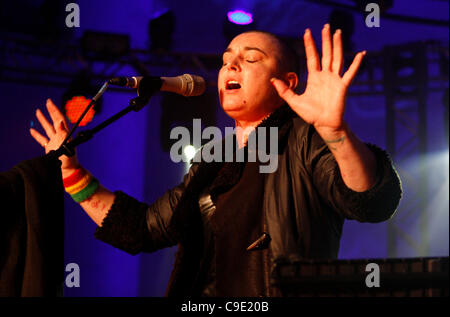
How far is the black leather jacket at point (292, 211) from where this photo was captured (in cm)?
180

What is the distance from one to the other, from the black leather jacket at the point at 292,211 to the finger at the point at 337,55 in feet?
1.00

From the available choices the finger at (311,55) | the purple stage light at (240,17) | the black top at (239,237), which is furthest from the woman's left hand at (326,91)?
the purple stage light at (240,17)

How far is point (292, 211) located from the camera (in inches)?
83.0

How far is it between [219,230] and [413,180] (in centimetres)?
607

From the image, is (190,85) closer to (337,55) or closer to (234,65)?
(234,65)

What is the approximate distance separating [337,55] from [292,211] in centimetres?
65

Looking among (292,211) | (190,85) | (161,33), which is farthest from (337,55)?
(161,33)

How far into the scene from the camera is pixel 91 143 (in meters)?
7.52

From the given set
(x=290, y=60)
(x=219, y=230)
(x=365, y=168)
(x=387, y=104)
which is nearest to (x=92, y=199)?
(x=219, y=230)

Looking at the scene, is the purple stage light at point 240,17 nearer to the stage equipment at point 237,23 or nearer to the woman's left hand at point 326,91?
the stage equipment at point 237,23

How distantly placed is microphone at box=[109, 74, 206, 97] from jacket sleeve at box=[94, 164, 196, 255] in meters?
0.49

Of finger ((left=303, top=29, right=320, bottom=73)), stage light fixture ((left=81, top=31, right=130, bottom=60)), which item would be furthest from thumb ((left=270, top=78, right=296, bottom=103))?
stage light fixture ((left=81, top=31, right=130, bottom=60))

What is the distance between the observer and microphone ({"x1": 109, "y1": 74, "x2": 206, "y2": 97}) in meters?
2.09

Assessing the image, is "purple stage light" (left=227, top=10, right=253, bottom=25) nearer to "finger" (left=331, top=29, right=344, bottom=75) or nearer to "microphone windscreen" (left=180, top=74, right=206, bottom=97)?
"microphone windscreen" (left=180, top=74, right=206, bottom=97)
